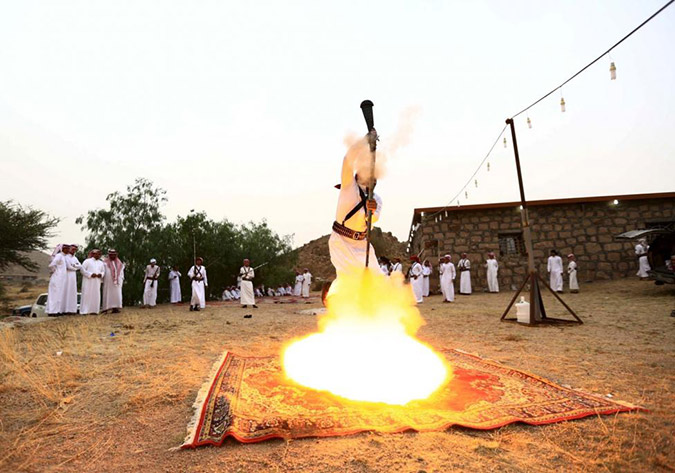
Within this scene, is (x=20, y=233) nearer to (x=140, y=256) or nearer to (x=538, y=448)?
(x=140, y=256)

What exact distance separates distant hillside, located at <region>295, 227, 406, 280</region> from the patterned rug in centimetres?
3687

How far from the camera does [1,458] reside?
2.17m

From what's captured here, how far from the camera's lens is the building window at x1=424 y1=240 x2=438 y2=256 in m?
18.6

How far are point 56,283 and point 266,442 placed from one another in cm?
1231

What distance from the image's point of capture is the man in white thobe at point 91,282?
1178 cm

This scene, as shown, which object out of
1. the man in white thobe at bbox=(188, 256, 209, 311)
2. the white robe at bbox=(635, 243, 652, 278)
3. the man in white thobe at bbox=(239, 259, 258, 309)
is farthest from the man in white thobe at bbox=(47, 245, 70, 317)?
the white robe at bbox=(635, 243, 652, 278)

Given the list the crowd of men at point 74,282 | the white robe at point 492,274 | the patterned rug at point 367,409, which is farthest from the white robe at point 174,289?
the patterned rug at point 367,409

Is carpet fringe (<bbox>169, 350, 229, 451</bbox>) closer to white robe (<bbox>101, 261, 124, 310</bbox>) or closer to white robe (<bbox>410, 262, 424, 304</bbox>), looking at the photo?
white robe (<bbox>101, 261, 124, 310</bbox>)

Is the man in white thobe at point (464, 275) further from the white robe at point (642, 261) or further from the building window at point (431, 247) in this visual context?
the white robe at point (642, 261)

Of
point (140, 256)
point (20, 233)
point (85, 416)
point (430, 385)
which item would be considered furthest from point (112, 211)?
point (430, 385)

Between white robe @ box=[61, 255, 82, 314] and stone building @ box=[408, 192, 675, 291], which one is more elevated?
stone building @ box=[408, 192, 675, 291]

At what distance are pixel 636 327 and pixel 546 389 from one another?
4.87 metres

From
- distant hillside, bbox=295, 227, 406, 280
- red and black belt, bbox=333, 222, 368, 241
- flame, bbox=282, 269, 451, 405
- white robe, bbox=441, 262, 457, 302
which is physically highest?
distant hillside, bbox=295, 227, 406, 280


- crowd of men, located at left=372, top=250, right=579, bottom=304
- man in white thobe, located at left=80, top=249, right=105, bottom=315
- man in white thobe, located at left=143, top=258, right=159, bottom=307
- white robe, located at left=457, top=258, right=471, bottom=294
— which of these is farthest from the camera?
white robe, located at left=457, top=258, right=471, bottom=294
